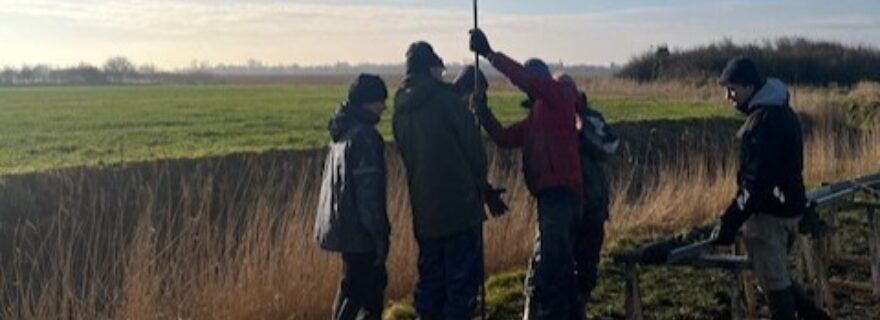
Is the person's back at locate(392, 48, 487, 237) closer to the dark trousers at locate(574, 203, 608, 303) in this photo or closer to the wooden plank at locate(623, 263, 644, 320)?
the wooden plank at locate(623, 263, 644, 320)

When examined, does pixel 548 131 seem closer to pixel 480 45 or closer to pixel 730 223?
pixel 480 45

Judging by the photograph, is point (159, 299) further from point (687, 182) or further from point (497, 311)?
point (687, 182)

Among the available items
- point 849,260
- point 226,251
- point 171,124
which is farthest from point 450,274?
point 171,124

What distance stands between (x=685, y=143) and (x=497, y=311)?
1731 centimetres

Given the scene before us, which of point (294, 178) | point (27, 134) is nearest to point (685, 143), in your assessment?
point (294, 178)

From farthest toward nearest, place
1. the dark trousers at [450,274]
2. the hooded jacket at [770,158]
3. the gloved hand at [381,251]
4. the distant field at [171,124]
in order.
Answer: the distant field at [171,124] < the dark trousers at [450,274] < the gloved hand at [381,251] < the hooded jacket at [770,158]

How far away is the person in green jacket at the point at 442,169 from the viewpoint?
6.16m

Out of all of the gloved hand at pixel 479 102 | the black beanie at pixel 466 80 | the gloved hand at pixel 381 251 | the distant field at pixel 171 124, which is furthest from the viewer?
the distant field at pixel 171 124

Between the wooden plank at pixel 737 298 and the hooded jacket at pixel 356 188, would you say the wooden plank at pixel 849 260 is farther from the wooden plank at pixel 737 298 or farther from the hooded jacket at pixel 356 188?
the hooded jacket at pixel 356 188

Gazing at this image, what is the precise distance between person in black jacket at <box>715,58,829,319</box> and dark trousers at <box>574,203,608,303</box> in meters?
1.23

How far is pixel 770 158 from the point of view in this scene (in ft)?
19.2

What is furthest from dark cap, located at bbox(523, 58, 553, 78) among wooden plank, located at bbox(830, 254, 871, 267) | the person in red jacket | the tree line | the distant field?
the tree line

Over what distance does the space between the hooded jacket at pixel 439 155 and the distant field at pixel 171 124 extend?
12.7 meters

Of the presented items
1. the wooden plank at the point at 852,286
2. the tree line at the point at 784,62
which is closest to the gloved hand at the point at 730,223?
the wooden plank at the point at 852,286
